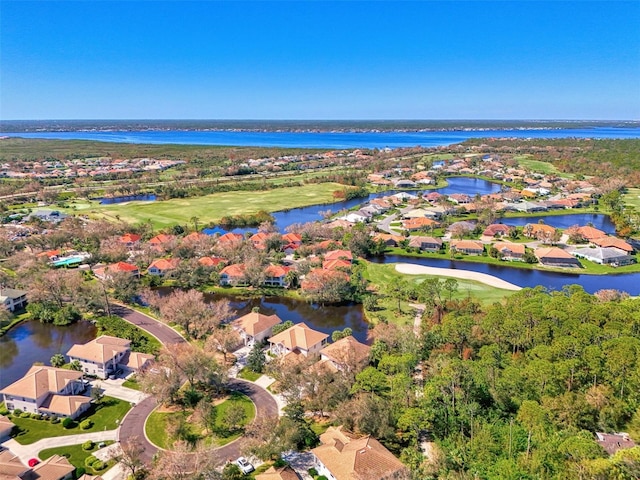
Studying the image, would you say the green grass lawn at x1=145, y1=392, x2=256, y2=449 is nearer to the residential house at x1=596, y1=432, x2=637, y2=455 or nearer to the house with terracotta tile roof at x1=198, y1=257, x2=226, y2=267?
the residential house at x1=596, y1=432, x2=637, y2=455

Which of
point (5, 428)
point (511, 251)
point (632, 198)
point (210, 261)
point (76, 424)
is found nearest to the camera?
point (5, 428)

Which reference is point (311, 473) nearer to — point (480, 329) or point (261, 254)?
point (480, 329)

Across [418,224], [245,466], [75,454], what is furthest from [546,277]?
[75,454]

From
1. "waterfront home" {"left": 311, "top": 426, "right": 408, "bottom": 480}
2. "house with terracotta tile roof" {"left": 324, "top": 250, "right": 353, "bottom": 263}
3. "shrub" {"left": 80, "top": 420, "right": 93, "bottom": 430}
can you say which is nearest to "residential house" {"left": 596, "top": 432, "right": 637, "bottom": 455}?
"waterfront home" {"left": 311, "top": 426, "right": 408, "bottom": 480}

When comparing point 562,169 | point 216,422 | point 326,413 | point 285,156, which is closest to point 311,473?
point 326,413

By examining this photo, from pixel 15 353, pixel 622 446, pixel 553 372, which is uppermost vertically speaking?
pixel 553 372

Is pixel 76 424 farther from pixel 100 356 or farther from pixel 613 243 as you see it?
pixel 613 243

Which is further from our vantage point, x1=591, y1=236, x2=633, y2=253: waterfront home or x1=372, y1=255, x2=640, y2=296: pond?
x1=591, y1=236, x2=633, y2=253: waterfront home
